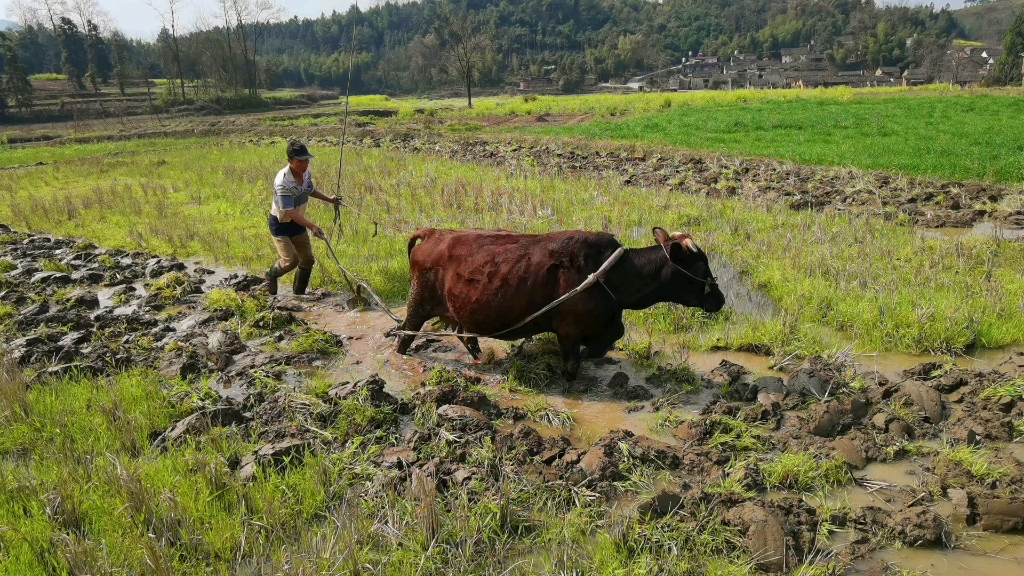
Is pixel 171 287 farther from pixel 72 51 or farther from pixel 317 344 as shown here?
pixel 72 51

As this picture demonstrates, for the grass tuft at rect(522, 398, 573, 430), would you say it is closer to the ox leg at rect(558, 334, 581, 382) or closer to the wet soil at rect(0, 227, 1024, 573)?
the wet soil at rect(0, 227, 1024, 573)

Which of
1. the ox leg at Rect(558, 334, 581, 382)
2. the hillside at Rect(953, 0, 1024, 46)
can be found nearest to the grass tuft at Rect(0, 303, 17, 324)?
the ox leg at Rect(558, 334, 581, 382)

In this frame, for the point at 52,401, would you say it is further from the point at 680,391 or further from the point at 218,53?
the point at 218,53

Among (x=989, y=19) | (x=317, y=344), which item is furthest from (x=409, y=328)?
(x=989, y=19)

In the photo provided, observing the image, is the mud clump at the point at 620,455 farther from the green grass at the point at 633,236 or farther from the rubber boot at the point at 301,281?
the rubber boot at the point at 301,281

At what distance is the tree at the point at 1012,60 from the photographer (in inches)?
1960

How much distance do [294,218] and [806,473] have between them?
5.53 meters

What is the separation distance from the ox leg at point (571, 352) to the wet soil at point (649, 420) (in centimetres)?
17

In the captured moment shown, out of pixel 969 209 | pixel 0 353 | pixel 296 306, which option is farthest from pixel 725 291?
pixel 0 353

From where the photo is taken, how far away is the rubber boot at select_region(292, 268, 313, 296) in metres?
7.65

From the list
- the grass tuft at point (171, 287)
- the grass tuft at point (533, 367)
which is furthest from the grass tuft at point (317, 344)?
the grass tuft at point (171, 287)

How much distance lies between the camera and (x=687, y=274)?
5164 millimetres

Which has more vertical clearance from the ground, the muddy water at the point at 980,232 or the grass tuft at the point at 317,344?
the muddy water at the point at 980,232

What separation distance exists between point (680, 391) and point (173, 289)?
21.9ft
